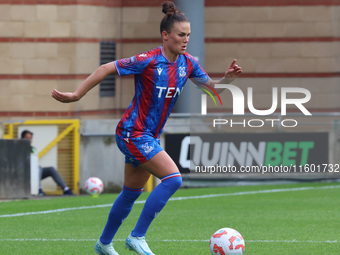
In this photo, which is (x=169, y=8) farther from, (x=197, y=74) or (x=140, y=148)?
(x=140, y=148)

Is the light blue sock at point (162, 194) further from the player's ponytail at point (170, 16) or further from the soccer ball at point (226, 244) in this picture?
the player's ponytail at point (170, 16)

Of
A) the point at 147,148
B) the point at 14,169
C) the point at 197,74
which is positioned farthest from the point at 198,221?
the point at 14,169

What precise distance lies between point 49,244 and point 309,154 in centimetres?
945

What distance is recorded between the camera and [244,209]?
14.4m

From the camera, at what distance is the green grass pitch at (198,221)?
1016 cm

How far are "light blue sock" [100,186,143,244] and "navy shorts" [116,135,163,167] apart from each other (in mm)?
337

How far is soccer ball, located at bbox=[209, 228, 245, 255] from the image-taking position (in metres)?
8.94

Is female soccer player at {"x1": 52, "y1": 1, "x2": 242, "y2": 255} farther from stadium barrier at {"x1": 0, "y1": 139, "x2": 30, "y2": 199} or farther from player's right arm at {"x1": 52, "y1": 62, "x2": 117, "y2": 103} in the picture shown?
stadium barrier at {"x1": 0, "y1": 139, "x2": 30, "y2": 199}

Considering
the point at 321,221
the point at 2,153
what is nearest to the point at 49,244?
the point at 321,221

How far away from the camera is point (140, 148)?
8719mm

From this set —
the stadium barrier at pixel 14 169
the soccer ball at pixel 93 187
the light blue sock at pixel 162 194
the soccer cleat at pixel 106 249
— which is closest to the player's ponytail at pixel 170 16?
the light blue sock at pixel 162 194

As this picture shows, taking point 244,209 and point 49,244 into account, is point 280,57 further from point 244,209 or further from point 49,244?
point 49,244

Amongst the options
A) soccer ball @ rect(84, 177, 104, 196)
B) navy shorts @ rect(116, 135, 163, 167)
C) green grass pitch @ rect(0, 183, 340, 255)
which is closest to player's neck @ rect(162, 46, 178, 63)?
navy shorts @ rect(116, 135, 163, 167)

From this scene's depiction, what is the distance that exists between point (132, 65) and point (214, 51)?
13.6 meters
